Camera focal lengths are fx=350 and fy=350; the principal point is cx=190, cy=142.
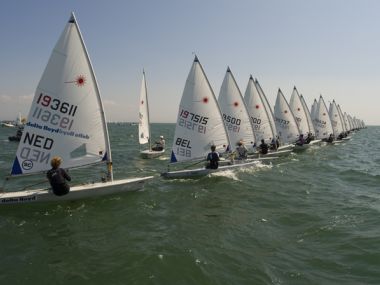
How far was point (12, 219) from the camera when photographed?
12195 mm

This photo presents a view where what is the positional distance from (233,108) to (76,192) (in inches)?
525

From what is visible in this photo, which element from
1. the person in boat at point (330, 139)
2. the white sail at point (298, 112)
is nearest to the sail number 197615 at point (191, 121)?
the white sail at point (298, 112)

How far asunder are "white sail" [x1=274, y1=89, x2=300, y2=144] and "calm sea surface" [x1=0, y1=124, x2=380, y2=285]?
16.7 meters

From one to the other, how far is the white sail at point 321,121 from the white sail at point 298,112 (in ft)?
27.0

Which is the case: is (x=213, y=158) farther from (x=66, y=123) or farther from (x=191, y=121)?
(x=66, y=123)

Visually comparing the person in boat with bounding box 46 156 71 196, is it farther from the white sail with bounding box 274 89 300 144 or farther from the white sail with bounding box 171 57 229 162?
the white sail with bounding box 274 89 300 144

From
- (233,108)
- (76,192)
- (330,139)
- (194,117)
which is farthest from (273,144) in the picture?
(330,139)

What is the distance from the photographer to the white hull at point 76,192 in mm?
12750

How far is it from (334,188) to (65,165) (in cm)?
1317

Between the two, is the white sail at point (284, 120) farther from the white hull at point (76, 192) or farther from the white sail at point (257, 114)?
the white hull at point (76, 192)

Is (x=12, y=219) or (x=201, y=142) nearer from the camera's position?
(x=12, y=219)

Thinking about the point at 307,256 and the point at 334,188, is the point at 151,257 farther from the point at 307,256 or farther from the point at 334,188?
the point at 334,188

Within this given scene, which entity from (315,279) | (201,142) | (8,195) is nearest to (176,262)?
(315,279)

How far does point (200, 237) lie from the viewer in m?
10.7
